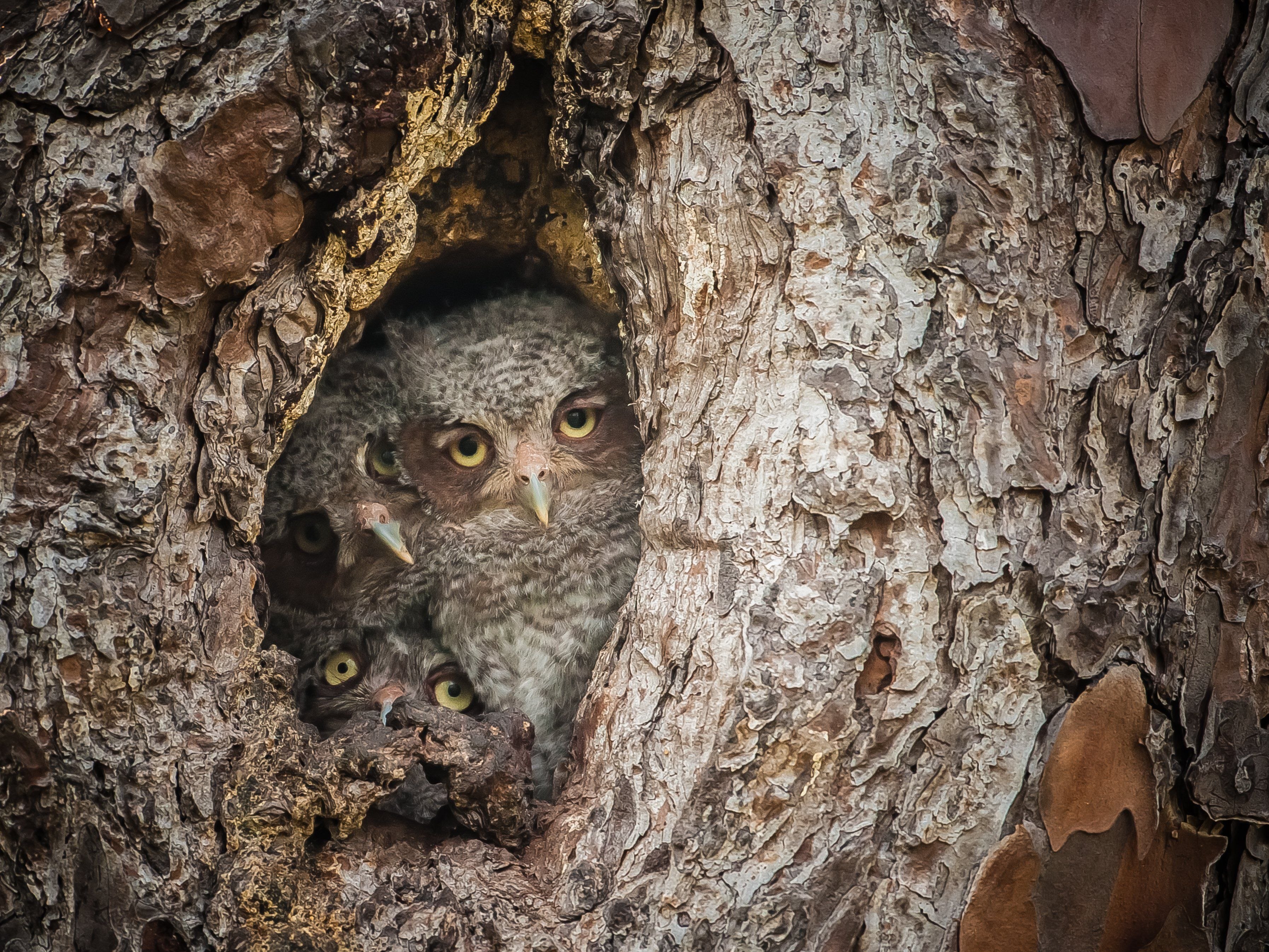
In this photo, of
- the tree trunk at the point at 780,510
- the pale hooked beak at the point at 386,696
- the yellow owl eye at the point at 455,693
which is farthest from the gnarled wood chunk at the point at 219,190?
the yellow owl eye at the point at 455,693

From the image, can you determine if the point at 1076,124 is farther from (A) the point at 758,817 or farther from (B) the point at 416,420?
(B) the point at 416,420

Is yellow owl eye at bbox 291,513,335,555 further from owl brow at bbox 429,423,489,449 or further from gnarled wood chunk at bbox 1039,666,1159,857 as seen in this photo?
gnarled wood chunk at bbox 1039,666,1159,857

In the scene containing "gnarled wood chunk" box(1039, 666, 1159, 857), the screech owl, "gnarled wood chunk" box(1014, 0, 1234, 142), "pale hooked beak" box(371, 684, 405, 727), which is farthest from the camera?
the screech owl

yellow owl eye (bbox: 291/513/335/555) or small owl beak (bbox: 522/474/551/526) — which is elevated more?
small owl beak (bbox: 522/474/551/526)

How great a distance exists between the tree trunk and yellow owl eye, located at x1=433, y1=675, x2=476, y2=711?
2.37ft

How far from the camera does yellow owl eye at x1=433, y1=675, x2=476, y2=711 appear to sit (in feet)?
8.91

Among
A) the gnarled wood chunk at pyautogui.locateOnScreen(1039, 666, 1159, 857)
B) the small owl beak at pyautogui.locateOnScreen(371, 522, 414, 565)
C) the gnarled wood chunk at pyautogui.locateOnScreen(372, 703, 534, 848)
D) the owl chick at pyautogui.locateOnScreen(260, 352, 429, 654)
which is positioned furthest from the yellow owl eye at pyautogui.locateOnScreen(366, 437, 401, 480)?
the gnarled wood chunk at pyautogui.locateOnScreen(1039, 666, 1159, 857)

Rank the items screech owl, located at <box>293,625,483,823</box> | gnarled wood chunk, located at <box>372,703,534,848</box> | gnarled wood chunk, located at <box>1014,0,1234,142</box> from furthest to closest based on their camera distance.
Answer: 1. screech owl, located at <box>293,625,483,823</box>
2. gnarled wood chunk, located at <box>372,703,534,848</box>
3. gnarled wood chunk, located at <box>1014,0,1234,142</box>

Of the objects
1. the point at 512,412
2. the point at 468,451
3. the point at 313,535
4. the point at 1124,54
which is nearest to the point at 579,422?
the point at 512,412

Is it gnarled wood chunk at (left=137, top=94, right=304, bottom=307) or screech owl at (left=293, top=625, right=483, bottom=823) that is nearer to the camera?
gnarled wood chunk at (left=137, top=94, right=304, bottom=307)

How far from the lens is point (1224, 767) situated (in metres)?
1.82

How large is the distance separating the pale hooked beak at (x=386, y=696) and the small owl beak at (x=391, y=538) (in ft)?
1.18

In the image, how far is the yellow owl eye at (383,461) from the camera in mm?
2859

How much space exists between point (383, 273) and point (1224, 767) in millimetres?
2103
